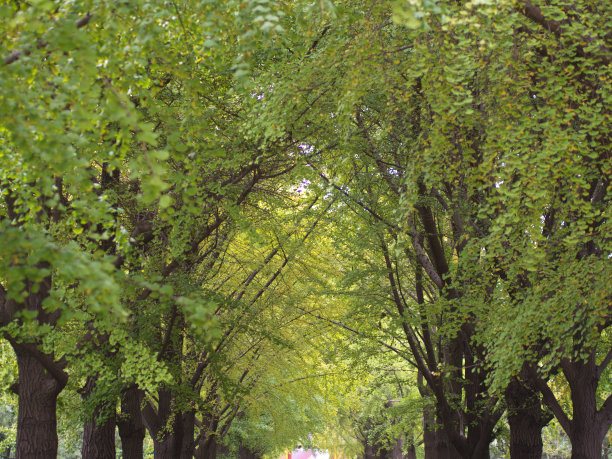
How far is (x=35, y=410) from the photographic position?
30.1 ft

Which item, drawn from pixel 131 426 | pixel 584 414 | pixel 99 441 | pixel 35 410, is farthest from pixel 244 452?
pixel 584 414

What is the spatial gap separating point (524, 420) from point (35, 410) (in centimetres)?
752

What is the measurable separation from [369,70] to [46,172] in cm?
360

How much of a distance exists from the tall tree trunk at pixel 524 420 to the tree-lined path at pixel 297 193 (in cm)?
4

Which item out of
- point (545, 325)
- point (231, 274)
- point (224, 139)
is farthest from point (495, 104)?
point (231, 274)

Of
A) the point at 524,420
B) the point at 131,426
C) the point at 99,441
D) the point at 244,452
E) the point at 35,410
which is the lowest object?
the point at 99,441

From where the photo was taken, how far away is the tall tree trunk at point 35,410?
29.6 ft

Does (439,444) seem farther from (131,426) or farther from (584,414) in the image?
(131,426)

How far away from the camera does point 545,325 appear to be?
7332 millimetres

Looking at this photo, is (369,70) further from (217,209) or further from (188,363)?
(188,363)

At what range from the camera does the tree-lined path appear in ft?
12.8

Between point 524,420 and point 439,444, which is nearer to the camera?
point 524,420

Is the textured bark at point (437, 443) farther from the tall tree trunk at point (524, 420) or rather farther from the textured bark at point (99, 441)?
the textured bark at point (99, 441)

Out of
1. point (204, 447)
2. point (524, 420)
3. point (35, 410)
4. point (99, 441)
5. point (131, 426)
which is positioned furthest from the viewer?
point (204, 447)
